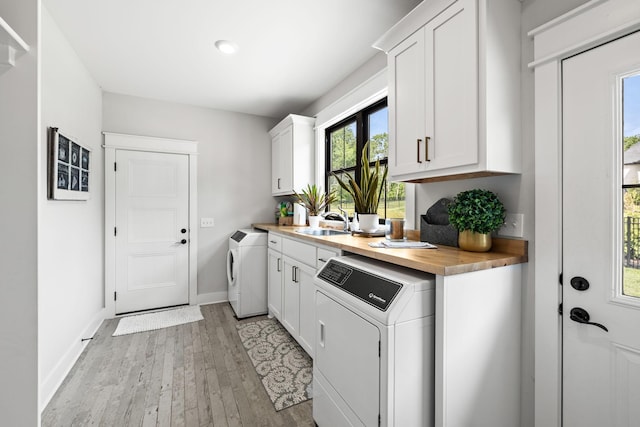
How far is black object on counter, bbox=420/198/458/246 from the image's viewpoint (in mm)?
1654

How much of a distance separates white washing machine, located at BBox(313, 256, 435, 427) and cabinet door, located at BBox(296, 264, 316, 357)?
2.26ft

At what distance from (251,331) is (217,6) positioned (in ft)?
8.94

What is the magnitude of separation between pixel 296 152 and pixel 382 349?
2.61 m

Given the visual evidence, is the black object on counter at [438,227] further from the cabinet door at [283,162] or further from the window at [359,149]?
the cabinet door at [283,162]

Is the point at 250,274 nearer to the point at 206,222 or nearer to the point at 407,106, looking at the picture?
the point at 206,222

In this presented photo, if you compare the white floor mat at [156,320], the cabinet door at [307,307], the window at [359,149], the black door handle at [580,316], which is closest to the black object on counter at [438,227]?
the window at [359,149]

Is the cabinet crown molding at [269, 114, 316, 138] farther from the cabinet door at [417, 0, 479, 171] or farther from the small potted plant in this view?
the cabinet door at [417, 0, 479, 171]

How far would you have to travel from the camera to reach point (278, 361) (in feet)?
7.34

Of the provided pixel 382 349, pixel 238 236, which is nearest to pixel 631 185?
pixel 382 349

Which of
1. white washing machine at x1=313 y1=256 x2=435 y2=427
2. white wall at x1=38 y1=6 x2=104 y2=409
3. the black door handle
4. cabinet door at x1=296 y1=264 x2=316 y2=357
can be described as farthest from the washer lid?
the black door handle

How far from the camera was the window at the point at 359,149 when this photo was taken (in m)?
2.41

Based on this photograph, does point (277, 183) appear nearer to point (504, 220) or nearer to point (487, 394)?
point (504, 220)

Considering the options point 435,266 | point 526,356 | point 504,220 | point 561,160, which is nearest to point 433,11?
point 561,160
